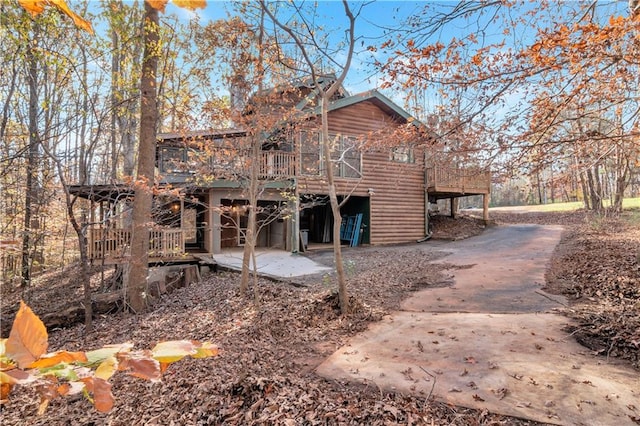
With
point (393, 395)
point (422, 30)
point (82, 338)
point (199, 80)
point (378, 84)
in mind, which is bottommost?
point (82, 338)

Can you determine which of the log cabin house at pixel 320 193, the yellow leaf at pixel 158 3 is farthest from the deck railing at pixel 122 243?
the yellow leaf at pixel 158 3

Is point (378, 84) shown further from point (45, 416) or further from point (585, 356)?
point (45, 416)

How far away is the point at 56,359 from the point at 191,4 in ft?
Result: 3.45

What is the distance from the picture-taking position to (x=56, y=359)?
768mm

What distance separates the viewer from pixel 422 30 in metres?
4.29

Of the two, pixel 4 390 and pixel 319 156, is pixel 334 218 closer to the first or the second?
pixel 4 390

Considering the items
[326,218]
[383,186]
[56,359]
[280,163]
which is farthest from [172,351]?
[326,218]

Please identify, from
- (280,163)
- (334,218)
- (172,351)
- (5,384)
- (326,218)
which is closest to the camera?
(5,384)

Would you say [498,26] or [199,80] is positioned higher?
[199,80]

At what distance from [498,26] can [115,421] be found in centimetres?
664

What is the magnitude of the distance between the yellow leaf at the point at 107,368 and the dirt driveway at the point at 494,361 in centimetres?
289

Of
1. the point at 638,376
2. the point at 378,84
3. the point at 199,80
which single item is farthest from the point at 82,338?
the point at 638,376

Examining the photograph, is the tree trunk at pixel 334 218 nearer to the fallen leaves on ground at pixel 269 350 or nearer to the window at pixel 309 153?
the fallen leaves on ground at pixel 269 350

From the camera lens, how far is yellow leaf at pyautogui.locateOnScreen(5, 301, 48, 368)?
68cm
